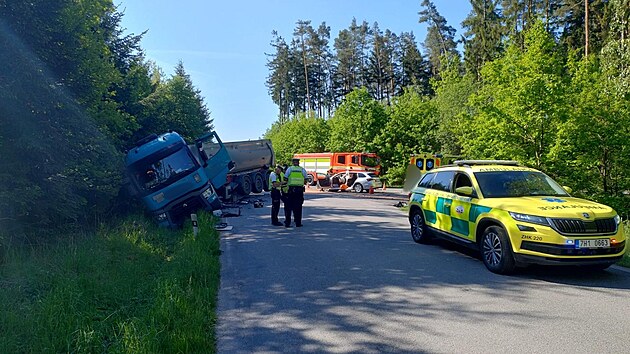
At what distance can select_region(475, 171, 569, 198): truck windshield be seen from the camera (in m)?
7.71

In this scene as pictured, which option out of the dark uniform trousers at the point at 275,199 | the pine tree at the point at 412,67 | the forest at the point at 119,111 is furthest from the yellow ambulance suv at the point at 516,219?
the pine tree at the point at 412,67

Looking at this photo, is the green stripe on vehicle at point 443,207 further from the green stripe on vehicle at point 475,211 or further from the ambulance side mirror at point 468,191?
the green stripe on vehicle at point 475,211

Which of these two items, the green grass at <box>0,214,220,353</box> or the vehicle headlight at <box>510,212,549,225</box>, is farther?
the vehicle headlight at <box>510,212,549,225</box>

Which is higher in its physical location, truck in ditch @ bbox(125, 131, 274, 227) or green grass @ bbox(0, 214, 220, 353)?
truck in ditch @ bbox(125, 131, 274, 227)

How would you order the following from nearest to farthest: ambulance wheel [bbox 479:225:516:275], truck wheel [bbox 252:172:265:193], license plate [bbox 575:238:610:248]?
license plate [bbox 575:238:610:248] → ambulance wheel [bbox 479:225:516:275] → truck wheel [bbox 252:172:265:193]

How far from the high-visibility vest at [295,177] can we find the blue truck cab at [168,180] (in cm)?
326

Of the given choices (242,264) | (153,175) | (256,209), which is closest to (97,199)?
(153,175)

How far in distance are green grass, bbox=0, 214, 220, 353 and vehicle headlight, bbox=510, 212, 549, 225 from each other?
14.5ft

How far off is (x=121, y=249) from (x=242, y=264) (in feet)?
8.65

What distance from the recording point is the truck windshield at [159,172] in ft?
44.7

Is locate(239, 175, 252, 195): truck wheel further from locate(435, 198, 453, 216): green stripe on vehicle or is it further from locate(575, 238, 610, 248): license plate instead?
locate(575, 238, 610, 248): license plate

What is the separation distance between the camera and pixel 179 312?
16.9 ft

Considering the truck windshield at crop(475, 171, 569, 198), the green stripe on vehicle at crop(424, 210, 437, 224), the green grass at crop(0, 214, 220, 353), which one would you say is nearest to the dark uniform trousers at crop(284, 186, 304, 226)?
the green grass at crop(0, 214, 220, 353)

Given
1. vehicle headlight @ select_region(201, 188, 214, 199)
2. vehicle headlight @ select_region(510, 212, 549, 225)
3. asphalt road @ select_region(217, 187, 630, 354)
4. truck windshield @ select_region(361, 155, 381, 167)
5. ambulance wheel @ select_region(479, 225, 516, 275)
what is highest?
truck windshield @ select_region(361, 155, 381, 167)
